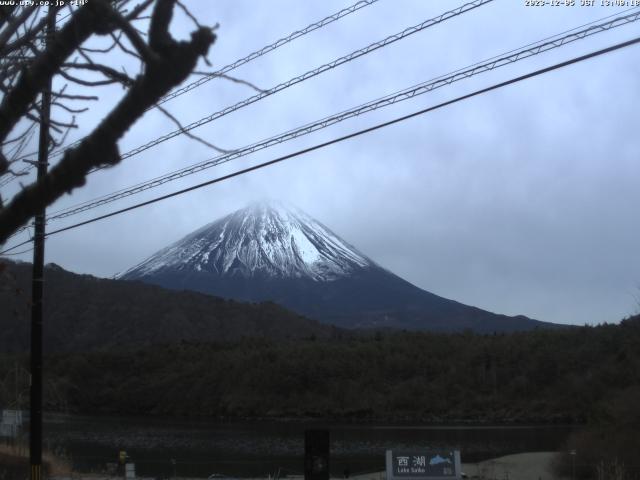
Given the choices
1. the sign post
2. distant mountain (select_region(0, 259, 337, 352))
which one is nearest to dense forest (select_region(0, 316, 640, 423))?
distant mountain (select_region(0, 259, 337, 352))

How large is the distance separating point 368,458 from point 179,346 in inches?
2077

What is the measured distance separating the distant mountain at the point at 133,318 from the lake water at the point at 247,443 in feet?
128

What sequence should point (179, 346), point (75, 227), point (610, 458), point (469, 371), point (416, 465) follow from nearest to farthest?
point (75, 227), point (416, 465), point (610, 458), point (469, 371), point (179, 346)

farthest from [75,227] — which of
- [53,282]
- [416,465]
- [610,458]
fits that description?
[53,282]

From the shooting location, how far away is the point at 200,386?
271 feet

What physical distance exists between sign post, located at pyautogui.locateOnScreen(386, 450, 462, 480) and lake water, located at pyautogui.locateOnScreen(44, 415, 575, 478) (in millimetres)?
9716

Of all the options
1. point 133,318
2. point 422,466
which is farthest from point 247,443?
point 133,318

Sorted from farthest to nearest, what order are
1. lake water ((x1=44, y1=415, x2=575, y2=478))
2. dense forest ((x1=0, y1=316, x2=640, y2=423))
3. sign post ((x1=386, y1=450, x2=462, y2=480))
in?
dense forest ((x1=0, y1=316, x2=640, y2=423)) → lake water ((x1=44, y1=415, x2=575, y2=478)) → sign post ((x1=386, y1=450, x2=462, y2=480))

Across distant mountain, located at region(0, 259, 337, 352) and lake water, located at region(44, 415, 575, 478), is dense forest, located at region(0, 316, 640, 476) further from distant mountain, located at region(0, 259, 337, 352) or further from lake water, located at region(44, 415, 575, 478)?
distant mountain, located at region(0, 259, 337, 352)

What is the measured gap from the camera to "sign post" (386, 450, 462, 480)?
22.1 metres

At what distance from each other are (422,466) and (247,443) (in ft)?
88.1

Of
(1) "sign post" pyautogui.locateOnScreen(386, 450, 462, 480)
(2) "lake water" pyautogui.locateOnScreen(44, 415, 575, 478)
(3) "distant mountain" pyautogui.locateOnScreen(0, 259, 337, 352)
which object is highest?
(3) "distant mountain" pyautogui.locateOnScreen(0, 259, 337, 352)

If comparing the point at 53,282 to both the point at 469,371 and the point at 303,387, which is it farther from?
the point at 469,371

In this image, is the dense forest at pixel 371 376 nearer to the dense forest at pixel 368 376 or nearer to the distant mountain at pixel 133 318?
the dense forest at pixel 368 376
